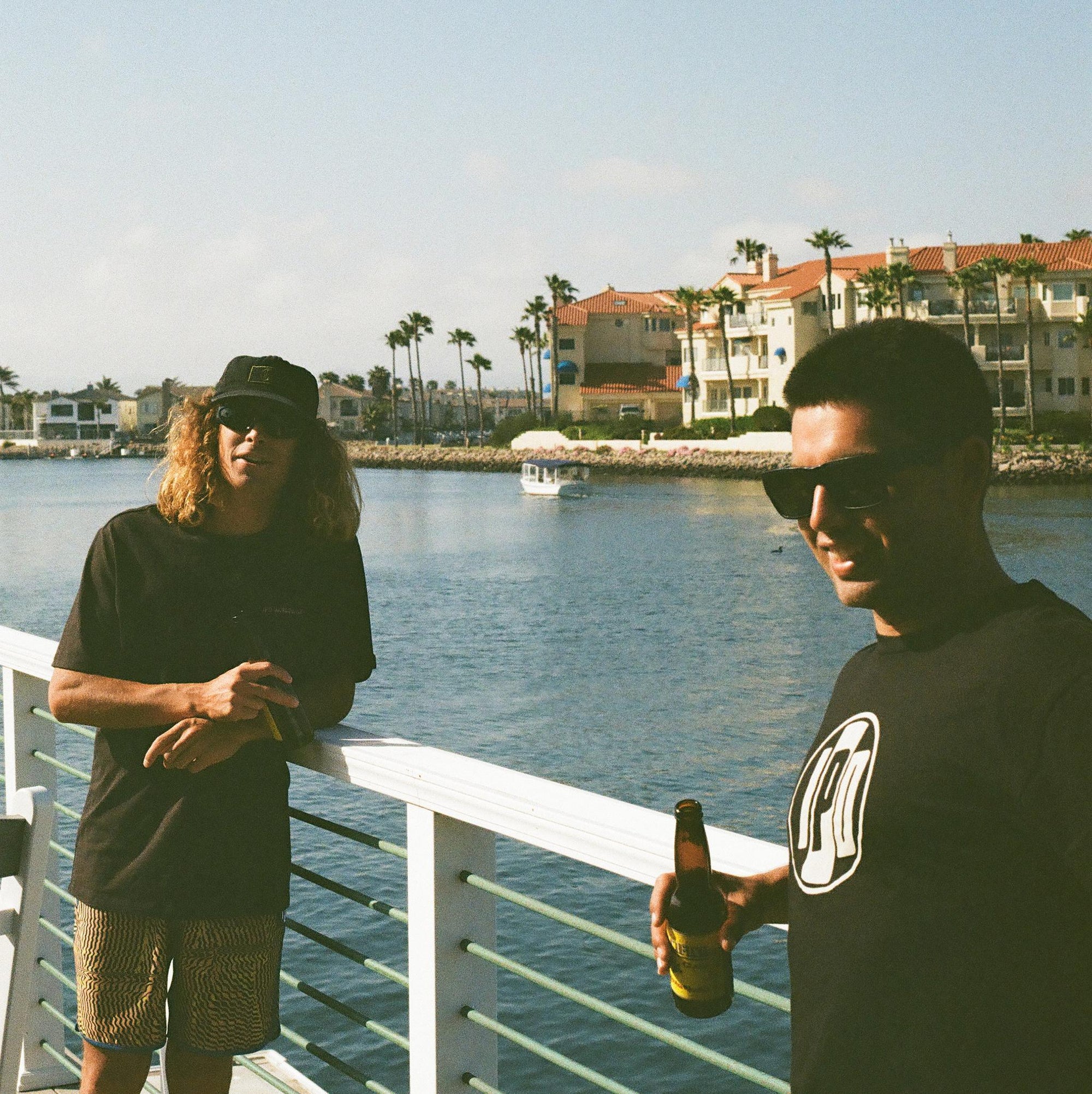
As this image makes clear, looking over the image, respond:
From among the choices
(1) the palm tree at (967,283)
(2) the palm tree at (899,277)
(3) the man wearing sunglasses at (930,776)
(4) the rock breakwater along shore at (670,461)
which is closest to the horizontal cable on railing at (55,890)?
(3) the man wearing sunglasses at (930,776)

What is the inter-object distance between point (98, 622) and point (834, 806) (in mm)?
1684

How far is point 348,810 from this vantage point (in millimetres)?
17859

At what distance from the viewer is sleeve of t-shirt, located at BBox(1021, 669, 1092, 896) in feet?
4.31

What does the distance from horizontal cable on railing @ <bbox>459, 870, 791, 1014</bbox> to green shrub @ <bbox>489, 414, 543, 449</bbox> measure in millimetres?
113927

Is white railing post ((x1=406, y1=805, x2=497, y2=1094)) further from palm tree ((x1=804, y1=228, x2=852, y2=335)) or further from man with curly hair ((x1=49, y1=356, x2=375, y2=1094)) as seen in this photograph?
palm tree ((x1=804, y1=228, x2=852, y2=335))

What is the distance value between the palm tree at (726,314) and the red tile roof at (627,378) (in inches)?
572

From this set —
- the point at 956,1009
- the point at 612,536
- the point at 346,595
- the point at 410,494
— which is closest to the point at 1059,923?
the point at 956,1009

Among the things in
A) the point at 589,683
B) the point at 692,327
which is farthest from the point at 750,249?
the point at 589,683

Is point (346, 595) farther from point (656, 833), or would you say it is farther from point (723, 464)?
point (723, 464)

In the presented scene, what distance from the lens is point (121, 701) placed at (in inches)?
108

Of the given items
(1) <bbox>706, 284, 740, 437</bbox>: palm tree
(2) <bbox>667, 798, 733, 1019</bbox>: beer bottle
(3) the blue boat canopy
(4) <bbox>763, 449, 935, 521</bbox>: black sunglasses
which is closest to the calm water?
(2) <bbox>667, 798, 733, 1019</bbox>: beer bottle

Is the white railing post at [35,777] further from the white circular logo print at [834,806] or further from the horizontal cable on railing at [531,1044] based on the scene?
the white circular logo print at [834,806]

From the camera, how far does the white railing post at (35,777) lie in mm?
3713

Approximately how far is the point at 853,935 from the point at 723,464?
89060 mm
